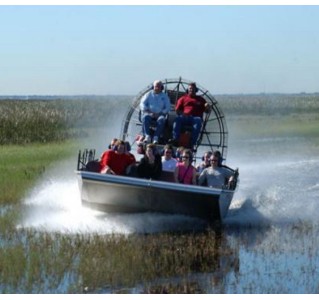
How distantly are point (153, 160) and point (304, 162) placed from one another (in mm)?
13032

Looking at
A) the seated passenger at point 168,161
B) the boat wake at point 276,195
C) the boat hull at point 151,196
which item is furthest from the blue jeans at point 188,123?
the boat hull at point 151,196

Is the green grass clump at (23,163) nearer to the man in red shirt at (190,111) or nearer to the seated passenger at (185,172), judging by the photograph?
the man in red shirt at (190,111)

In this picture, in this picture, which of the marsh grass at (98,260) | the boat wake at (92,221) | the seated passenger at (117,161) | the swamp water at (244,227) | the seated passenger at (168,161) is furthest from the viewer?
the seated passenger at (168,161)

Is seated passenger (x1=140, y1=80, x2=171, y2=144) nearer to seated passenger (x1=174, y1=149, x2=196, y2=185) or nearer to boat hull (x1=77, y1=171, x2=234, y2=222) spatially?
seated passenger (x1=174, y1=149, x2=196, y2=185)

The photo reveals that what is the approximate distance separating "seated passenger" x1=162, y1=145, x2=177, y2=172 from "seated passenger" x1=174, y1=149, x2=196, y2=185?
1.16 ft

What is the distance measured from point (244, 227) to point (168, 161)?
1.98 meters

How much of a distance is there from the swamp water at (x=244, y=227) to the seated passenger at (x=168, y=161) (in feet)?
3.72

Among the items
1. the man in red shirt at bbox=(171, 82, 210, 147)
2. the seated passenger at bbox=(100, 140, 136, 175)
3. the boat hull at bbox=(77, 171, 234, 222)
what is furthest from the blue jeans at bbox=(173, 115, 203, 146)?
the boat hull at bbox=(77, 171, 234, 222)

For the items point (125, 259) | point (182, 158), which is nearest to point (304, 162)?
point (182, 158)

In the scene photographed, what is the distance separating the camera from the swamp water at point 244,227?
1185 centimetres

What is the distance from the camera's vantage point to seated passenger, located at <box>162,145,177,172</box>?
56.8 ft

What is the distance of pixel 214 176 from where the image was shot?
1728 centimetres

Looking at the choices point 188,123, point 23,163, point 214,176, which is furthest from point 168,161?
point 23,163

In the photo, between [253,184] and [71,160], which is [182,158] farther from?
[71,160]
